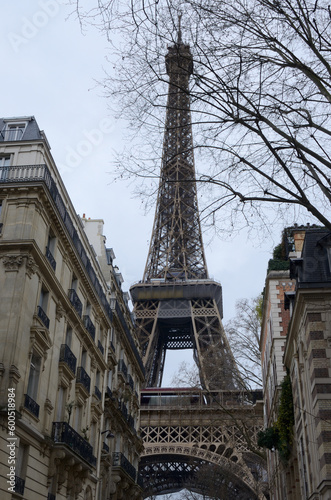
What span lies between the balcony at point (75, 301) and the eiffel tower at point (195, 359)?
10.6 meters

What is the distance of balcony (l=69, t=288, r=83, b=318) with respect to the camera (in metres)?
24.3

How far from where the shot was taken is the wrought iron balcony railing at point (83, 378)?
2467 cm

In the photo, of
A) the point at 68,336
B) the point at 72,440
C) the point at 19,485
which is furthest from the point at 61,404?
the point at 19,485

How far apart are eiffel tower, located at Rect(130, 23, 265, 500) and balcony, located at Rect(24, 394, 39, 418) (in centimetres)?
1547

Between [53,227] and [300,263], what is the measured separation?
942cm

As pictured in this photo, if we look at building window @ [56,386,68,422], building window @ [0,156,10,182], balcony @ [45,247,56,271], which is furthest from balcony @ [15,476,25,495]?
building window @ [0,156,10,182]

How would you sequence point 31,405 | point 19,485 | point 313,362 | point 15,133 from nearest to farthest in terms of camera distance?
point 19,485 → point 31,405 → point 313,362 → point 15,133

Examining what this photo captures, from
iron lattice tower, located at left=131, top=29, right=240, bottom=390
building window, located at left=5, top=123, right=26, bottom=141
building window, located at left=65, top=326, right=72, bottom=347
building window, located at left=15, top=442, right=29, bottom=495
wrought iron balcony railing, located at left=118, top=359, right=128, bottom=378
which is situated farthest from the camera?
iron lattice tower, located at left=131, top=29, right=240, bottom=390

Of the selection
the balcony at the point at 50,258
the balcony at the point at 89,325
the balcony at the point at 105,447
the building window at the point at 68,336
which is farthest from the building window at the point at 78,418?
the balcony at the point at 50,258

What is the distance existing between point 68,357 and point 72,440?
3.14 meters

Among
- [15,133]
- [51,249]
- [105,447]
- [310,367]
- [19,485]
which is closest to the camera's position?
[19,485]

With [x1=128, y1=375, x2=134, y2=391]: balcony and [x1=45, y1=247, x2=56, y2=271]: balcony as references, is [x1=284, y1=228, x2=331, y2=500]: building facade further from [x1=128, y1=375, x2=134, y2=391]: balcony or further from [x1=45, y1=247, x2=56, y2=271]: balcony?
[x1=128, y1=375, x2=134, y2=391]: balcony

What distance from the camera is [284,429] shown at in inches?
1012

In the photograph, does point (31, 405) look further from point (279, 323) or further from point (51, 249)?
point (279, 323)
